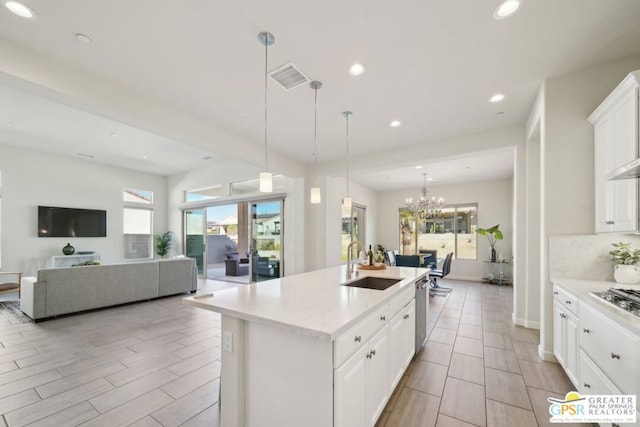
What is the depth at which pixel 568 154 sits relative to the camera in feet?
8.59

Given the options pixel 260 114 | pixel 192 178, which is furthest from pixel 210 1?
pixel 192 178

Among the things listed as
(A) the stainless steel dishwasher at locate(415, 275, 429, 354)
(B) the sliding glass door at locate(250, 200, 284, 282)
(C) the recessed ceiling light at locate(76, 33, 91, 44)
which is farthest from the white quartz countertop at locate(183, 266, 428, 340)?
(B) the sliding glass door at locate(250, 200, 284, 282)

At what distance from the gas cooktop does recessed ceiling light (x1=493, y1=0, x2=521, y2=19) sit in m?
2.12

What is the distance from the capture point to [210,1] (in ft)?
6.09

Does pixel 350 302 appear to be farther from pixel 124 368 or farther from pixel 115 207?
pixel 115 207

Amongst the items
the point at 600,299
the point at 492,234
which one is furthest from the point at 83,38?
the point at 492,234

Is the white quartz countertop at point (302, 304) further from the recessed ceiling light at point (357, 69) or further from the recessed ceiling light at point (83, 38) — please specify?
the recessed ceiling light at point (83, 38)

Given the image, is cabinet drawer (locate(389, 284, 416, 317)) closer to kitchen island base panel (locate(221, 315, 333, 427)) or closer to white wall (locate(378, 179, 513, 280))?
kitchen island base panel (locate(221, 315, 333, 427))

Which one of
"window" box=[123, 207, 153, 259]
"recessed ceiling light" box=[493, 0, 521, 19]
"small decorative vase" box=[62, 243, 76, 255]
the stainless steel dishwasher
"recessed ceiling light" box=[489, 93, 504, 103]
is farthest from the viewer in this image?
"window" box=[123, 207, 153, 259]

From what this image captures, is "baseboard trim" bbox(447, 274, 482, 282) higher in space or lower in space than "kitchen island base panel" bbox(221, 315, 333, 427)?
lower

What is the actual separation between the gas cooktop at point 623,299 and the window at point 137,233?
9.72 metres

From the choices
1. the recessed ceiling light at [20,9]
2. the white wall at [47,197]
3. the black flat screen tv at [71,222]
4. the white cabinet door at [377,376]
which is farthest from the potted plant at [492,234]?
the black flat screen tv at [71,222]

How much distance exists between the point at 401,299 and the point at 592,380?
1.32m

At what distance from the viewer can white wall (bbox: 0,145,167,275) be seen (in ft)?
18.8
